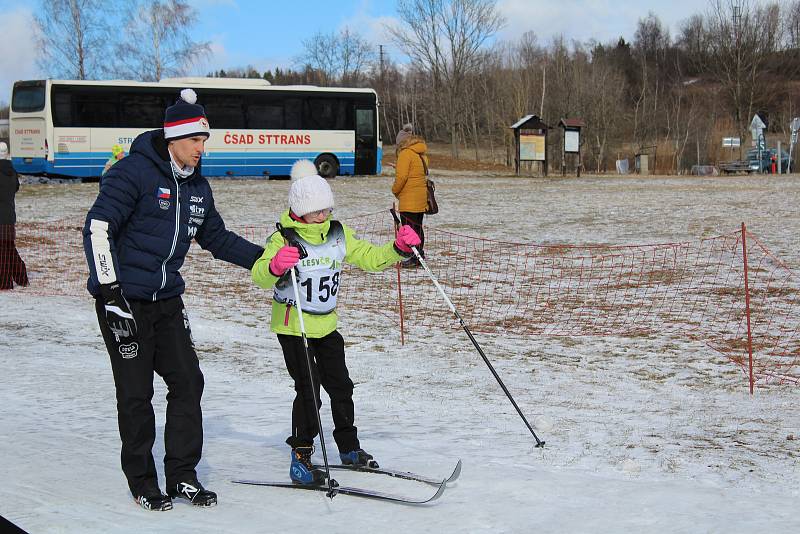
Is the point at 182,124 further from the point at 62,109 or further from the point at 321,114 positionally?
the point at 321,114

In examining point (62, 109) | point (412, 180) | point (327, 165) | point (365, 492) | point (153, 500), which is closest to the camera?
point (153, 500)

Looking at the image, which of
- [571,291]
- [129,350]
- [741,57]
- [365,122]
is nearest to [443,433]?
[129,350]

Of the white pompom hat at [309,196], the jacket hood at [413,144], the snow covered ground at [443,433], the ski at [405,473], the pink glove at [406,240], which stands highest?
the jacket hood at [413,144]

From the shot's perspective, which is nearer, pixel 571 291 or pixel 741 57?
pixel 571 291

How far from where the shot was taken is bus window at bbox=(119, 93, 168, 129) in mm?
27375

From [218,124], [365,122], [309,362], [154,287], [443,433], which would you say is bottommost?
[443,433]

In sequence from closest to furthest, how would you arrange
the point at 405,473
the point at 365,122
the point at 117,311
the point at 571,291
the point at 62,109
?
the point at 117,311 < the point at 405,473 < the point at 571,291 < the point at 62,109 < the point at 365,122

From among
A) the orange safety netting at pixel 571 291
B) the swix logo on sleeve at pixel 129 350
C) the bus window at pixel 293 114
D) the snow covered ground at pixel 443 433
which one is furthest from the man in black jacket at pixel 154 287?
the bus window at pixel 293 114

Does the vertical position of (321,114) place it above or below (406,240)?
above

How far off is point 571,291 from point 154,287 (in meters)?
7.66

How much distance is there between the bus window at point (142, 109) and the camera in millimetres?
27375

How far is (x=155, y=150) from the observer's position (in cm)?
407

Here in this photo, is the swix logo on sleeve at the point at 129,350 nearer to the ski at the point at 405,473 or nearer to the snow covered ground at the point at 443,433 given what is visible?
the snow covered ground at the point at 443,433

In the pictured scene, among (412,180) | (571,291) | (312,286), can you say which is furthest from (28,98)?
(312,286)
